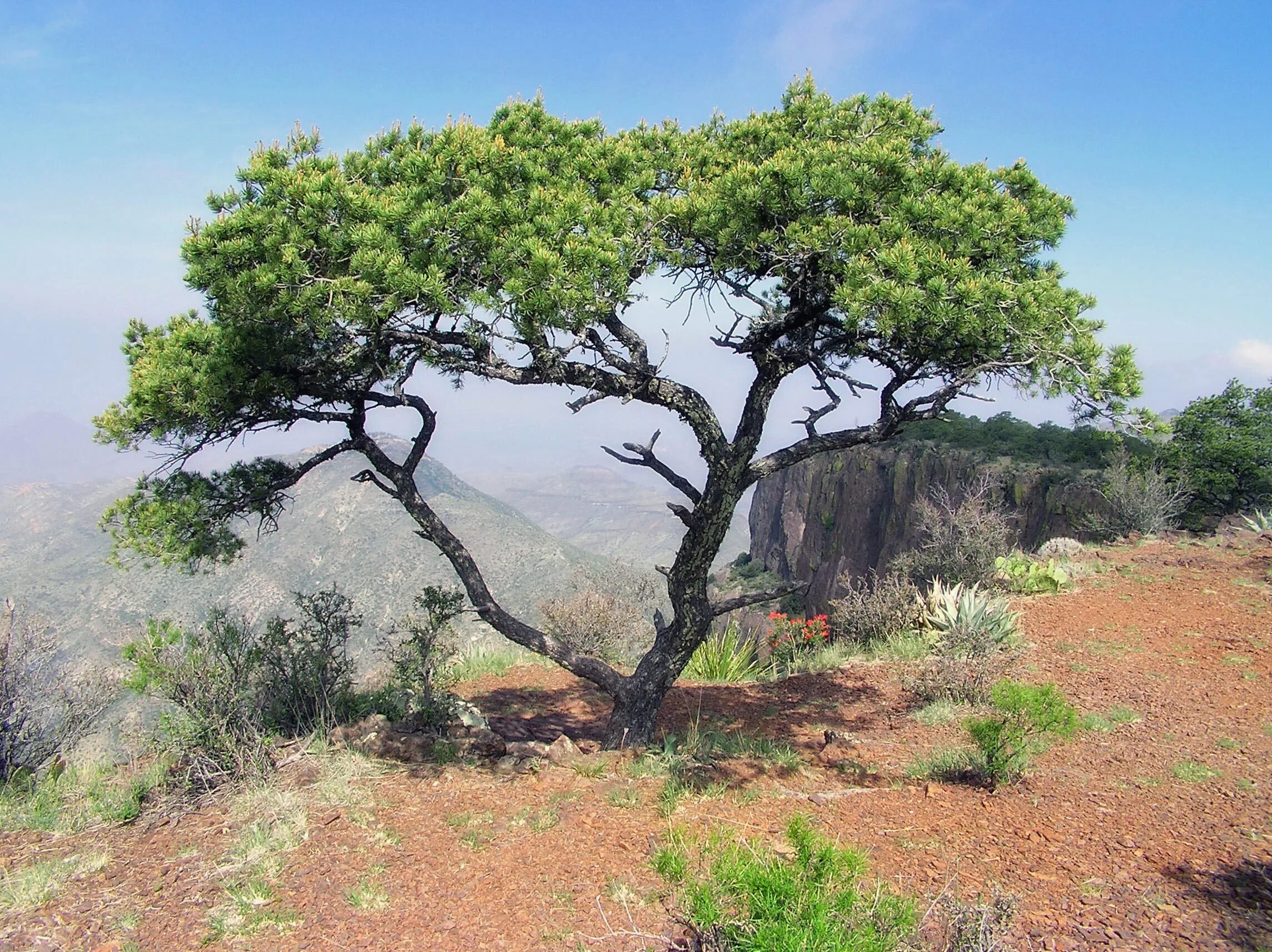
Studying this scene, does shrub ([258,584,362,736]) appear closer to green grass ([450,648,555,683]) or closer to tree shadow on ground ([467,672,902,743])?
tree shadow on ground ([467,672,902,743])

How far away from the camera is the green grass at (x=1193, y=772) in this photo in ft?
17.6

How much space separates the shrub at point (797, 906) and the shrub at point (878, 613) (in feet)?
25.5

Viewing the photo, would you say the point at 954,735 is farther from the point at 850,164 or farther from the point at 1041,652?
the point at 850,164

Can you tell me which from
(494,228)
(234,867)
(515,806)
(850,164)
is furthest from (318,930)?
(850,164)

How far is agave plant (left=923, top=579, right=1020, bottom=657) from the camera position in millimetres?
8148

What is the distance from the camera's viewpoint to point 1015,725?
552cm

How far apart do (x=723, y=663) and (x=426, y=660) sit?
4.79 meters

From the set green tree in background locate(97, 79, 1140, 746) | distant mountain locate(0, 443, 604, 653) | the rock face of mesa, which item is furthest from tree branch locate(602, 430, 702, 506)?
distant mountain locate(0, 443, 604, 653)

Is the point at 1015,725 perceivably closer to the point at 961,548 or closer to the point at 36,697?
the point at 36,697

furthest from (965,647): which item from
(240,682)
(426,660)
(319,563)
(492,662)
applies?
(319,563)

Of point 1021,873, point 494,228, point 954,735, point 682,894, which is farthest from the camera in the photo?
point 954,735

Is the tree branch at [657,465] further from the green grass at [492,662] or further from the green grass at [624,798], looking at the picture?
the green grass at [492,662]

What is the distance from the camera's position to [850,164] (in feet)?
17.0

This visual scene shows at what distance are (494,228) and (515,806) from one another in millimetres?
3797
